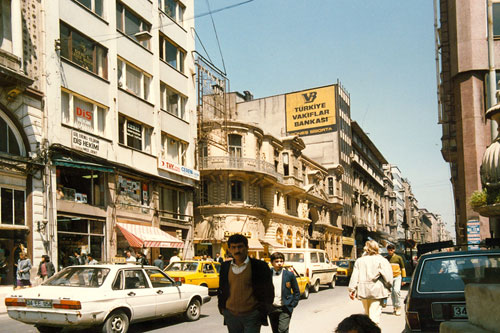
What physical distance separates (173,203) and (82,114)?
9.76 meters

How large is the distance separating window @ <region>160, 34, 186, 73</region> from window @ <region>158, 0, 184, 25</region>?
5.73 feet

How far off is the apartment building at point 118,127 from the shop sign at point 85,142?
49mm

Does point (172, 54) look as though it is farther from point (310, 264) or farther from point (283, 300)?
point (283, 300)

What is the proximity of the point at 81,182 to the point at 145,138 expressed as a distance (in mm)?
5915

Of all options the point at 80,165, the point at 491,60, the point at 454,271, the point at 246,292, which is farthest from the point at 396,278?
the point at 491,60

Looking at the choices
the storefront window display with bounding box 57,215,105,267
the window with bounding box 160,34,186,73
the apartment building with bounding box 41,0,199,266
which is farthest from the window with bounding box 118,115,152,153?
the window with bounding box 160,34,186,73

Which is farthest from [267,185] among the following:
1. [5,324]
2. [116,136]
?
[5,324]

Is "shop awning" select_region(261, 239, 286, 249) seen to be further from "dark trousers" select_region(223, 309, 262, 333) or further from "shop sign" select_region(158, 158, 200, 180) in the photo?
"dark trousers" select_region(223, 309, 262, 333)

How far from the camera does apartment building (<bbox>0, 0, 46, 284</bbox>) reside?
63.4 feet

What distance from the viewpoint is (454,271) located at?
6.79 meters

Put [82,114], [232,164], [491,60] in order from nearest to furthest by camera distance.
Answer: [82,114], [491,60], [232,164]

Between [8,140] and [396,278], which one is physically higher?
[8,140]

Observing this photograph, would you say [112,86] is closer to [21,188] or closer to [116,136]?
[116,136]

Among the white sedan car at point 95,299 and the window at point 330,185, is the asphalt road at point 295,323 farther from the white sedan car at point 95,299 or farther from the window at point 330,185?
the window at point 330,185
